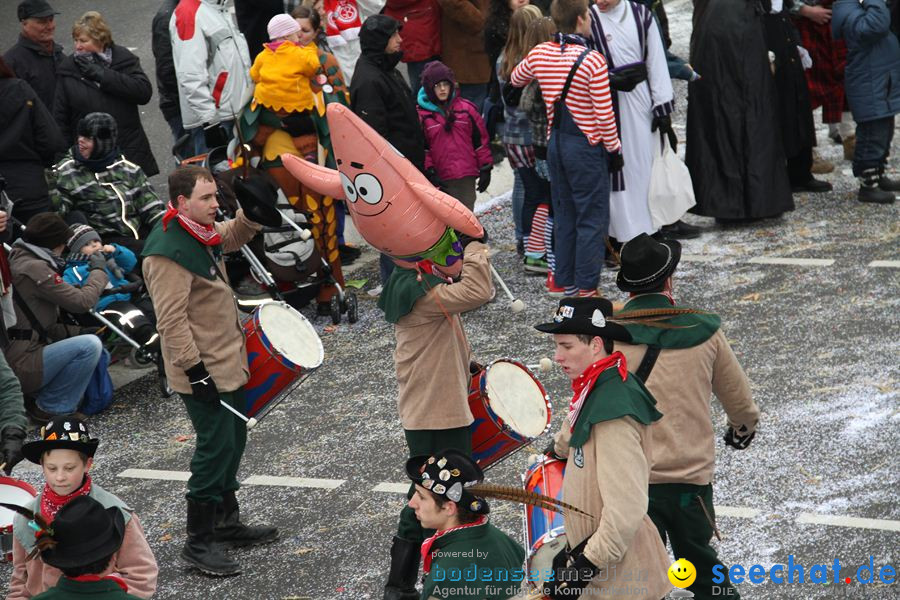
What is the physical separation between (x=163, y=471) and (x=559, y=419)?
2.40 meters

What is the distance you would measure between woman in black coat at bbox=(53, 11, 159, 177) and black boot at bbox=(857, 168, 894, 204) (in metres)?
6.22

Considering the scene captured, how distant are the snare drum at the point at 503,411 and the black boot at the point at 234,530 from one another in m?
1.28

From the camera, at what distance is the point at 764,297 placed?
31.0ft

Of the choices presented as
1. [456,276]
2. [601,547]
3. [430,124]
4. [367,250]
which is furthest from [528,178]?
[601,547]

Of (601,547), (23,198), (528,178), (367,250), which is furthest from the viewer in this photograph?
(367,250)

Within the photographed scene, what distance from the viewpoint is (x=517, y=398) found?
629cm

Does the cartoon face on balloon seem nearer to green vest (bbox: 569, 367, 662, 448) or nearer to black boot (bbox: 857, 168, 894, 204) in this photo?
green vest (bbox: 569, 367, 662, 448)

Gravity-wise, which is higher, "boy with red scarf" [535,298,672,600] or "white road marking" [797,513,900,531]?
"boy with red scarf" [535,298,672,600]

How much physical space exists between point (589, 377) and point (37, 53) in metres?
7.94

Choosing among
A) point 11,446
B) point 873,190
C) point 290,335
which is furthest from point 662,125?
point 11,446

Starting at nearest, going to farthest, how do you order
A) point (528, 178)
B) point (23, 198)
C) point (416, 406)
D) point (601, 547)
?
1. point (601, 547)
2. point (416, 406)
3. point (23, 198)
4. point (528, 178)

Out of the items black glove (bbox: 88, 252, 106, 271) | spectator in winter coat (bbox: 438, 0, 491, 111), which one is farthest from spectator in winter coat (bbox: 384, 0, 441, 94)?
black glove (bbox: 88, 252, 106, 271)

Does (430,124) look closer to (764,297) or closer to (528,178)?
(528,178)

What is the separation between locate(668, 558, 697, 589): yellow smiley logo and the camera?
204 inches
